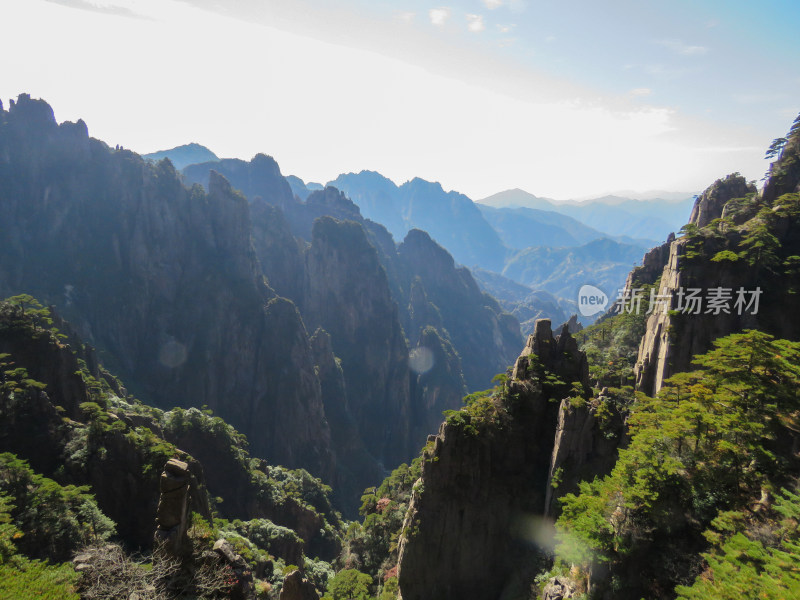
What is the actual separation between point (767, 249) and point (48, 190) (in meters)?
108

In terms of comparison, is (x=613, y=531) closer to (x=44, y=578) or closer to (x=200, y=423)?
(x=44, y=578)

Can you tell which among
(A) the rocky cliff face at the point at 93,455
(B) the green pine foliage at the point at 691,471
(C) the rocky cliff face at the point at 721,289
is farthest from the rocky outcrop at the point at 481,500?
(A) the rocky cliff face at the point at 93,455

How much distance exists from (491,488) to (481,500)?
861 mm

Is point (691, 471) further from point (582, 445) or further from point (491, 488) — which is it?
point (491, 488)

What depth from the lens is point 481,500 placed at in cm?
2245

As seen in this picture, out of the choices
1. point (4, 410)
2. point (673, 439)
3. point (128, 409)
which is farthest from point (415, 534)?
point (128, 409)

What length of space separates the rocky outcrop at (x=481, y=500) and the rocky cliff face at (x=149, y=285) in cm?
5730

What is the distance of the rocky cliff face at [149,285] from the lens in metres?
72.6

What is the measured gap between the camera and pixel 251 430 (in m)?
75.5

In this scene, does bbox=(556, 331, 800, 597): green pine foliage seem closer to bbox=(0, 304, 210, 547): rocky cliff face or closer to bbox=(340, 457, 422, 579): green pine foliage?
bbox=(340, 457, 422, 579): green pine foliage

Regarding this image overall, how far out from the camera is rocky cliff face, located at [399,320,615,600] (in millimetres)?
20578
